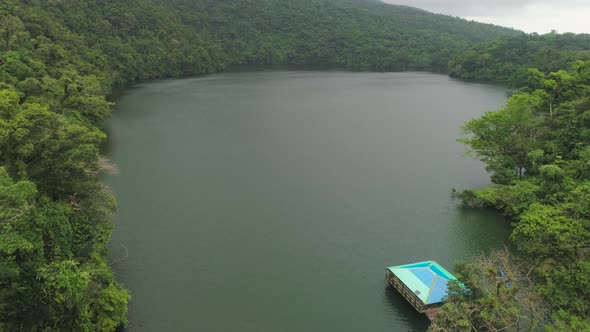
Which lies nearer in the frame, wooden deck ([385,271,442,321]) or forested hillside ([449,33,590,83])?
wooden deck ([385,271,442,321])

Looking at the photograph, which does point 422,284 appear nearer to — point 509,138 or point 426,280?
point 426,280

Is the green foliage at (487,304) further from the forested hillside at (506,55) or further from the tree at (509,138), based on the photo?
the forested hillside at (506,55)

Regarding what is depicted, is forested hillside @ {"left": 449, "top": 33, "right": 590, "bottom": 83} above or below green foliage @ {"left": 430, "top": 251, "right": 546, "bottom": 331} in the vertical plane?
above

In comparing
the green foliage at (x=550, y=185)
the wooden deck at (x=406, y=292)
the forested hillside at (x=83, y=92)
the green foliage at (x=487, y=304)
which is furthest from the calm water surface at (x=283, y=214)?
the forested hillside at (x=83, y=92)

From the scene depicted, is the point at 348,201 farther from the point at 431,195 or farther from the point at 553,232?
the point at 553,232

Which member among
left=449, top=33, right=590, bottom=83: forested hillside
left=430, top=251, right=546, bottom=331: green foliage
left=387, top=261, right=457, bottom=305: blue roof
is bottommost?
left=387, top=261, right=457, bottom=305: blue roof

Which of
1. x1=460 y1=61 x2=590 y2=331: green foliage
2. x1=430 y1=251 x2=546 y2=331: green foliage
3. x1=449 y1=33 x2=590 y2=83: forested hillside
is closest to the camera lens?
x1=430 y1=251 x2=546 y2=331: green foliage

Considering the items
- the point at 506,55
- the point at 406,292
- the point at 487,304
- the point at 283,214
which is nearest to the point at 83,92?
the point at 283,214

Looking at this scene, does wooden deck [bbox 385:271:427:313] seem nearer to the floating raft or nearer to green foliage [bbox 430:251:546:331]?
the floating raft

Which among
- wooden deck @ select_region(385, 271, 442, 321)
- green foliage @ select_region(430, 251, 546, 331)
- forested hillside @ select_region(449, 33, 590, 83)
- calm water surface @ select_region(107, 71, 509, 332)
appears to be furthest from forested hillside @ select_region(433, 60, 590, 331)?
forested hillside @ select_region(449, 33, 590, 83)
